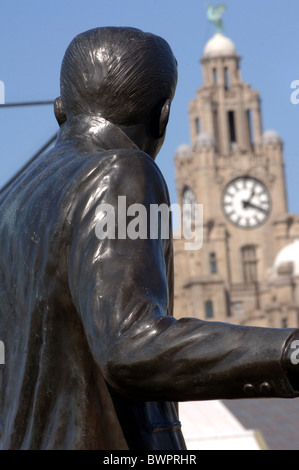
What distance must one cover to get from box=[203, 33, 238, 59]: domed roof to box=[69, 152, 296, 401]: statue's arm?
284 feet

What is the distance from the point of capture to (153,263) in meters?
1.73

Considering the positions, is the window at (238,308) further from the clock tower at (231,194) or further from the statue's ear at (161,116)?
the statue's ear at (161,116)

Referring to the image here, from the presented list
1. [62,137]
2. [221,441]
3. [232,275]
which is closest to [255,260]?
[232,275]

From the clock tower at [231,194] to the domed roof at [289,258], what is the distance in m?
1.30

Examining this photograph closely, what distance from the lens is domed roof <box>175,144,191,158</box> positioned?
84.7 m

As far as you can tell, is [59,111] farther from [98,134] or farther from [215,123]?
[215,123]

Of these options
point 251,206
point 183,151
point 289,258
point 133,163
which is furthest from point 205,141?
point 133,163

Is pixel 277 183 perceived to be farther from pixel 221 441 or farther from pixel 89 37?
pixel 89 37

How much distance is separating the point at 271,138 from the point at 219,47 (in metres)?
9.17

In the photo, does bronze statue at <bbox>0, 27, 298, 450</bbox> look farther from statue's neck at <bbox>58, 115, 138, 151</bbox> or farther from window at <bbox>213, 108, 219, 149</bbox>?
window at <bbox>213, 108, 219, 149</bbox>

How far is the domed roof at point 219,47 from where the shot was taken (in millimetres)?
87375

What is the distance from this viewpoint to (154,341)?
1630 millimetres

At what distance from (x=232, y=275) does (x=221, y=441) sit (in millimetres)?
71308

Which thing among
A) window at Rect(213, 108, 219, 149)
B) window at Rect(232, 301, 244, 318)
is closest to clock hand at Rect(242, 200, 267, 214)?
window at Rect(213, 108, 219, 149)
